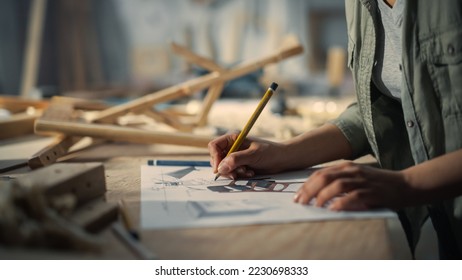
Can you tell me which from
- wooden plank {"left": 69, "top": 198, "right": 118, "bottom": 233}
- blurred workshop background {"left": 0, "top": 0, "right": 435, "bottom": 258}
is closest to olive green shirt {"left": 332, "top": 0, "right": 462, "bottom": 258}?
wooden plank {"left": 69, "top": 198, "right": 118, "bottom": 233}

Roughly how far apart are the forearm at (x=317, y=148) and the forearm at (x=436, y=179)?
289mm

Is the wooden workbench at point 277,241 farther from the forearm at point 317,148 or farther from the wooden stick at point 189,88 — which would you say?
the wooden stick at point 189,88

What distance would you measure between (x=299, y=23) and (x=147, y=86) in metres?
1.67

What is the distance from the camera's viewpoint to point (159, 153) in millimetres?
1315

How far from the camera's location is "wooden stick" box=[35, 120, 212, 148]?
1.25 meters

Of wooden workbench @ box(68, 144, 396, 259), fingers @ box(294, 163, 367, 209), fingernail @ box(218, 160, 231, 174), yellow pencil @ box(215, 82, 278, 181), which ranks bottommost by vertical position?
wooden workbench @ box(68, 144, 396, 259)

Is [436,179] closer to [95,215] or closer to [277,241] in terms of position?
[277,241]

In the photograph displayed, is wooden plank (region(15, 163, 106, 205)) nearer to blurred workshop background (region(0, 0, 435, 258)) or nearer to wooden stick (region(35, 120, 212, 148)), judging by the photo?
wooden stick (region(35, 120, 212, 148))

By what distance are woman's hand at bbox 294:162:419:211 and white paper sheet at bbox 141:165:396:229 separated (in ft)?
0.05

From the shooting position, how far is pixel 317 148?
1.02 metres

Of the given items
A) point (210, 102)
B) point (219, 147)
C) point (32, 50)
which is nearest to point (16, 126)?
point (210, 102)

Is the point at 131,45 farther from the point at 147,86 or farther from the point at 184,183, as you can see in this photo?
the point at 184,183

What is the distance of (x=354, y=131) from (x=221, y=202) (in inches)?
17.2

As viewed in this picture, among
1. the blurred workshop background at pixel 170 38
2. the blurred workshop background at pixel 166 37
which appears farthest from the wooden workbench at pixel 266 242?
the blurred workshop background at pixel 166 37
